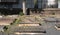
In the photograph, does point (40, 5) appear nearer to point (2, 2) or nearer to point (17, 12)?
point (2, 2)

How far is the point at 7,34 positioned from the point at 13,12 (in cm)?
818

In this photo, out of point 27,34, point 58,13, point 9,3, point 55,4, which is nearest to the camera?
point 27,34

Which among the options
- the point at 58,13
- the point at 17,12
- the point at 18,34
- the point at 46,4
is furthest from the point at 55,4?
the point at 18,34

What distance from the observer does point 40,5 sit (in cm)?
1524

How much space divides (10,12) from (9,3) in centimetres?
396

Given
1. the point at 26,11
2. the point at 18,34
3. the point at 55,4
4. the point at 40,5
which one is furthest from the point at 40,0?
the point at 18,34

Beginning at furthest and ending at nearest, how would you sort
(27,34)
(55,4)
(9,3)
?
1. (9,3)
2. (55,4)
3. (27,34)

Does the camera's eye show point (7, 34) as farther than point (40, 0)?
No

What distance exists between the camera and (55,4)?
13969mm

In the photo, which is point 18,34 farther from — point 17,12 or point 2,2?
point 2,2

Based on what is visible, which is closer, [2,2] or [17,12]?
[17,12]

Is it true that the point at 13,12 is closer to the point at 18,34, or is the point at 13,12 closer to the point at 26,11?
the point at 26,11

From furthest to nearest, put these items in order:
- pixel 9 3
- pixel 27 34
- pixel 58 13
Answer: pixel 9 3, pixel 58 13, pixel 27 34

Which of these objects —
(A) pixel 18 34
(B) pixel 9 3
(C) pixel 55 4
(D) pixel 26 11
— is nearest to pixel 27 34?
(A) pixel 18 34
